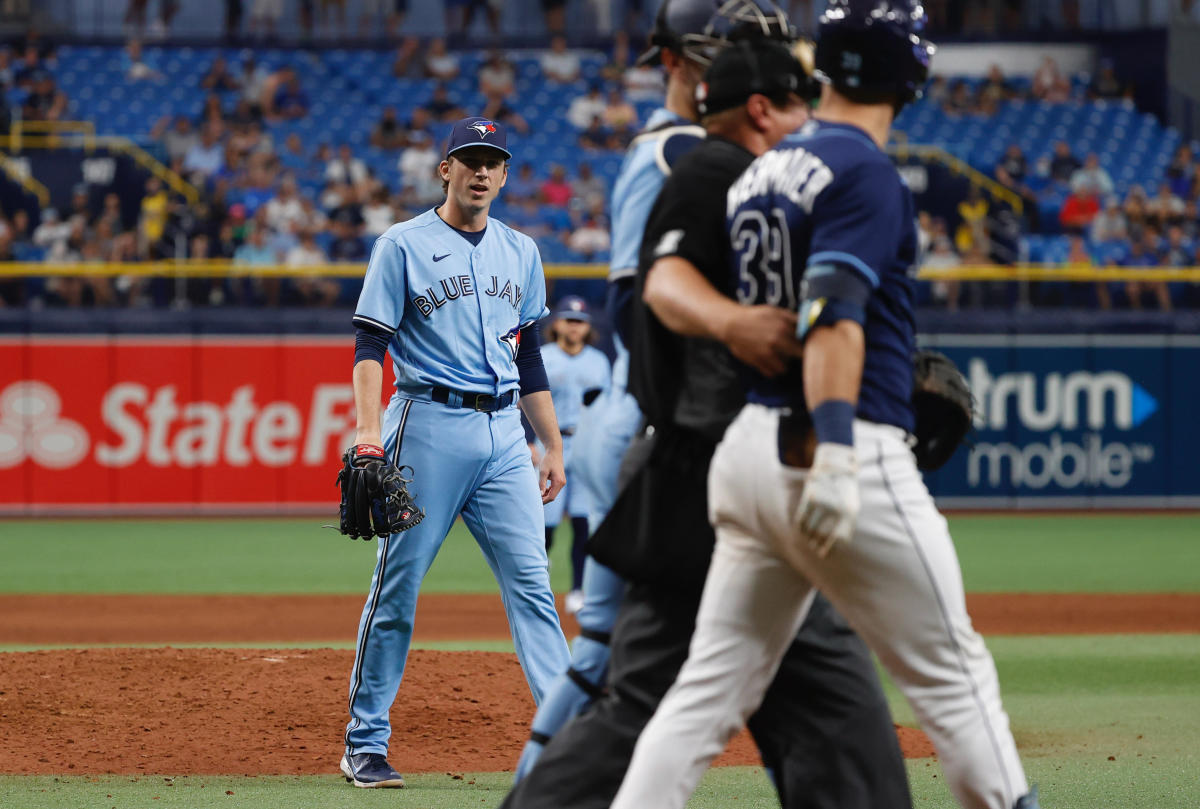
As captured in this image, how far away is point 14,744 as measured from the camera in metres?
5.29

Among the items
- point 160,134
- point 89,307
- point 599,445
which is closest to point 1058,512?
point 89,307

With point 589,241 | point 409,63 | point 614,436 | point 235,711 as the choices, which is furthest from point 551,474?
point 409,63

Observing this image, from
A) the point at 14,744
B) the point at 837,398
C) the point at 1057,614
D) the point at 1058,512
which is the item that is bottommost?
the point at 1058,512

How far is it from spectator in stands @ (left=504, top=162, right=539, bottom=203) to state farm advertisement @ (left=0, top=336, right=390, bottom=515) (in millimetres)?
4424

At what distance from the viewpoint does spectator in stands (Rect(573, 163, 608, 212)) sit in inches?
720

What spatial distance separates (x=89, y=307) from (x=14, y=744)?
10670mm

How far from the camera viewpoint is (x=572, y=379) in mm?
10703

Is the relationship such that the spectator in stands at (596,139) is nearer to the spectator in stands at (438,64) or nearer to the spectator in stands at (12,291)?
the spectator in stands at (438,64)

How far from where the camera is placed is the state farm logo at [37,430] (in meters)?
15.0

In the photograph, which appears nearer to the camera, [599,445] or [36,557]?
[599,445]

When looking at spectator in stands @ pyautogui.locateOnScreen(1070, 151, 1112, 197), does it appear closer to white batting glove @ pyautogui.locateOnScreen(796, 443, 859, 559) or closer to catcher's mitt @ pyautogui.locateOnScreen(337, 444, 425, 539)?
catcher's mitt @ pyautogui.locateOnScreen(337, 444, 425, 539)

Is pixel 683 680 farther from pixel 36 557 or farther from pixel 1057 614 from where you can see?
pixel 36 557

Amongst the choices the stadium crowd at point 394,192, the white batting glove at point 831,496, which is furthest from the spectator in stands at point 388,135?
the white batting glove at point 831,496

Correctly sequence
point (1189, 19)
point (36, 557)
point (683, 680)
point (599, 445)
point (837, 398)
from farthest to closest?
point (1189, 19)
point (36, 557)
point (599, 445)
point (683, 680)
point (837, 398)
